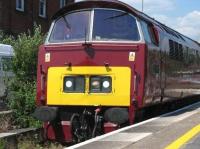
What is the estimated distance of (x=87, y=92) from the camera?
1232 centimetres

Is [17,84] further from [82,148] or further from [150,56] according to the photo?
[82,148]

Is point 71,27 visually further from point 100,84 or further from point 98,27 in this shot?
point 100,84

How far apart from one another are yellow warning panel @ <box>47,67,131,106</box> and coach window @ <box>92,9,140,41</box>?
0.78 meters

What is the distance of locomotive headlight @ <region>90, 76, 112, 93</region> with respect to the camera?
1219 centimetres

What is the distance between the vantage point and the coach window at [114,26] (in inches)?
495

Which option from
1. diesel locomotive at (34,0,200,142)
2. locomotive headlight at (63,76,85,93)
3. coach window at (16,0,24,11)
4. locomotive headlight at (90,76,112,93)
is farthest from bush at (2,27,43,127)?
coach window at (16,0,24,11)

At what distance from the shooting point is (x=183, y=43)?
18828 mm

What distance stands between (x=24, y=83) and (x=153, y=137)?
6.70 m

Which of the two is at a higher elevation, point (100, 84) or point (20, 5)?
point (20, 5)

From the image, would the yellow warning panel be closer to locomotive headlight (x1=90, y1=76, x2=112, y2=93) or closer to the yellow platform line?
locomotive headlight (x1=90, y1=76, x2=112, y2=93)

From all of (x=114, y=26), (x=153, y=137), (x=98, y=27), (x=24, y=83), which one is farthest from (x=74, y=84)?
(x=24, y=83)

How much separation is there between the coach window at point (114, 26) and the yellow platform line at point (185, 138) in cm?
227

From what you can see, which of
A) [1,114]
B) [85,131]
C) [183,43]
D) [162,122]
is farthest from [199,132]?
[183,43]

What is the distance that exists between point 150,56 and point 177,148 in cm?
354
